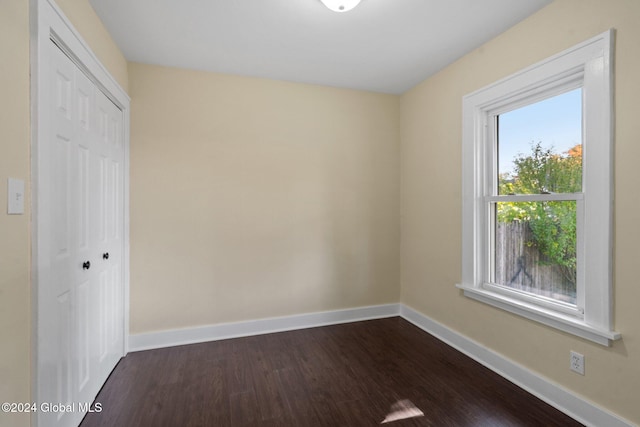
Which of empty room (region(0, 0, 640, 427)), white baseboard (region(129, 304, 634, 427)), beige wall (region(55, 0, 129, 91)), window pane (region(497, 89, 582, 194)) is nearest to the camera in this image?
empty room (region(0, 0, 640, 427))

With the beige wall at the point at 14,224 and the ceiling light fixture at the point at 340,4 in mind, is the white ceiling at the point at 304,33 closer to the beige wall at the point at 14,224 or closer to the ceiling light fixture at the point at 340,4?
the ceiling light fixture at the point at 340,4

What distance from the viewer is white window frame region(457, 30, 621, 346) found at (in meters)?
1.59

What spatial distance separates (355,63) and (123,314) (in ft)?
9.75

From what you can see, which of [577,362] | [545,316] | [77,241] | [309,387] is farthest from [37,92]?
[577,362]

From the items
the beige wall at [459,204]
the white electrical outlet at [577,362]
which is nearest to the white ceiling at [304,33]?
the beige wall at [459,204]

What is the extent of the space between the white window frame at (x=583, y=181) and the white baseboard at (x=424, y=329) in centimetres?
39

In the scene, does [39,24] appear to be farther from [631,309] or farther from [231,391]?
[631,309]

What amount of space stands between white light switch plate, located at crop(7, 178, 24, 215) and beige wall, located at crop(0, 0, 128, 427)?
0.02 m

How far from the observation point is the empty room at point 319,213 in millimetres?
1493

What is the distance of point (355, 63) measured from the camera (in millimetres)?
2654

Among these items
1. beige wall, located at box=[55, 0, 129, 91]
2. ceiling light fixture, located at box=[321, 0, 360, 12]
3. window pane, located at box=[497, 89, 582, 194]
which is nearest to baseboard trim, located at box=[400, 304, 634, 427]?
window pane, located at box=[497, 89, 582, 194]

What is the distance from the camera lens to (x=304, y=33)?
218 centimetres

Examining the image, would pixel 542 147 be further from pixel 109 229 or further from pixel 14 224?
pixel 109 229

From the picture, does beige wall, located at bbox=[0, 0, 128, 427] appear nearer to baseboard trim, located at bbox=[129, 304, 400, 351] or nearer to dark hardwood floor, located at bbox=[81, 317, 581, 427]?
dark hardwood floor, located at bbox=[81, 317, 581, 427]
